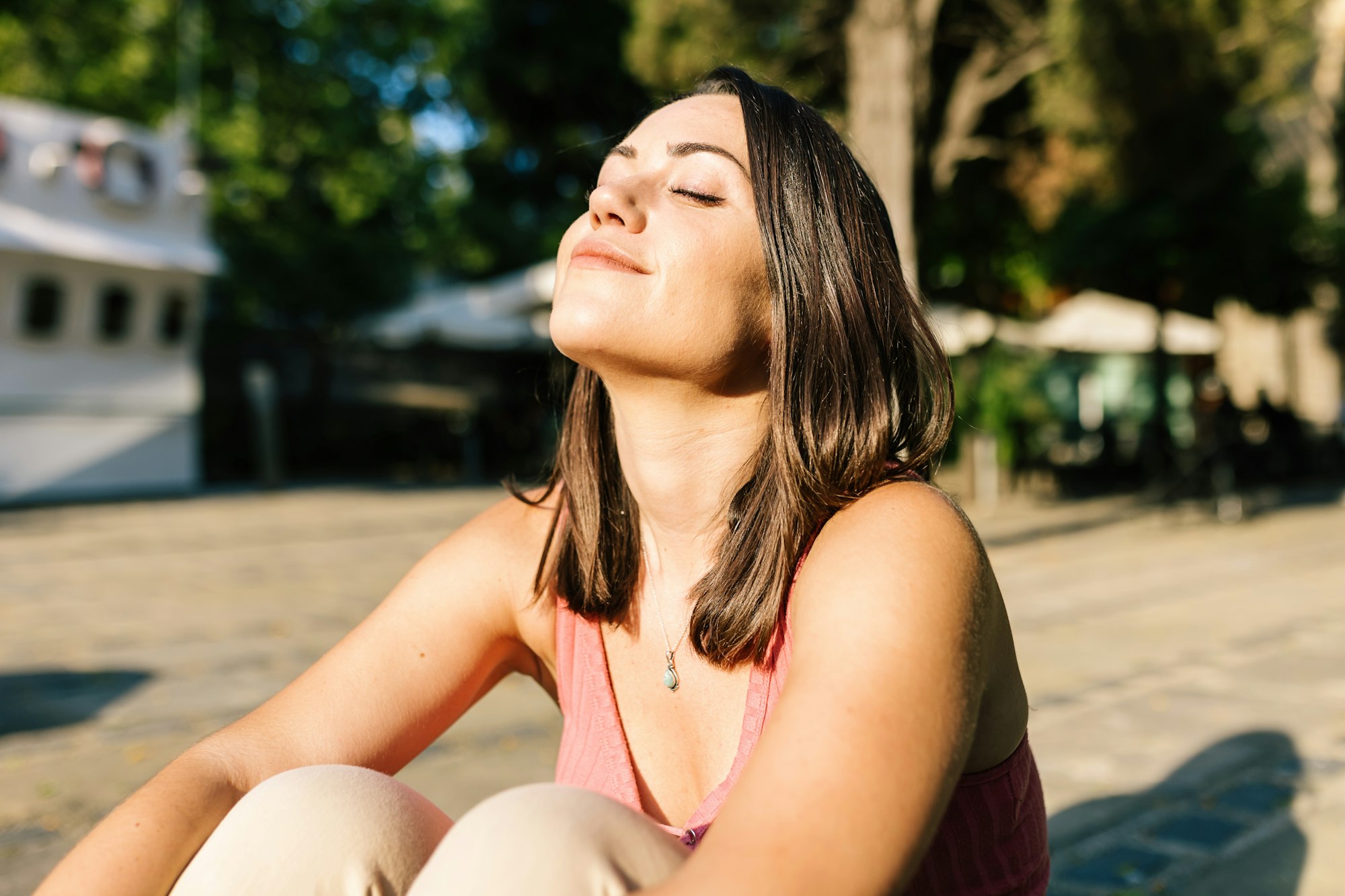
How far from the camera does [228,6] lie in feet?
76.2

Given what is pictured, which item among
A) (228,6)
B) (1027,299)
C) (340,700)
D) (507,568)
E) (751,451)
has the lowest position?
(340,700)

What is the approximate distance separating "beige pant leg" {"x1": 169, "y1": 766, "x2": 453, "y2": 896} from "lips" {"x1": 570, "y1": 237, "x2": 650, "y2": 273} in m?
0.72

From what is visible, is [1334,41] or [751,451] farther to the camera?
[1334,41]

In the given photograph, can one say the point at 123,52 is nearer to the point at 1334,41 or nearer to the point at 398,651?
the point at 1334,41

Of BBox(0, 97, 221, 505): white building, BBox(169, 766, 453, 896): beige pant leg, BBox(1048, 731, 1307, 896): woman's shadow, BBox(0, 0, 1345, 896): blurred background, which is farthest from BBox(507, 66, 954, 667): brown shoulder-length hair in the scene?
BBox(0, 97, 221, 505): white building

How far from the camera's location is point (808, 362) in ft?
5.05

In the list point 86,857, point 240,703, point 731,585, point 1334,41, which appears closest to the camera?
point 86,857

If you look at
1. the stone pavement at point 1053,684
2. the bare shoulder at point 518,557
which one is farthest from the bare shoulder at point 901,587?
the stone pavement at point 1053,684

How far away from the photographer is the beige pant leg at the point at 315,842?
1.30 m

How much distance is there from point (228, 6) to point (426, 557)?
24.6m

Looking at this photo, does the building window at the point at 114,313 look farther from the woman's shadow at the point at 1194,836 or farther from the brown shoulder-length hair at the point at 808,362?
the brown shoulder-length hair at the point at 808,362

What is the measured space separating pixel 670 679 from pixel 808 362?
0.48 metres

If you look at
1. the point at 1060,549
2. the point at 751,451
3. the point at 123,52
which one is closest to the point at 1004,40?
the point at 1060,549

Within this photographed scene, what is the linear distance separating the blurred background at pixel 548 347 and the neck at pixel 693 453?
55 centimetres
